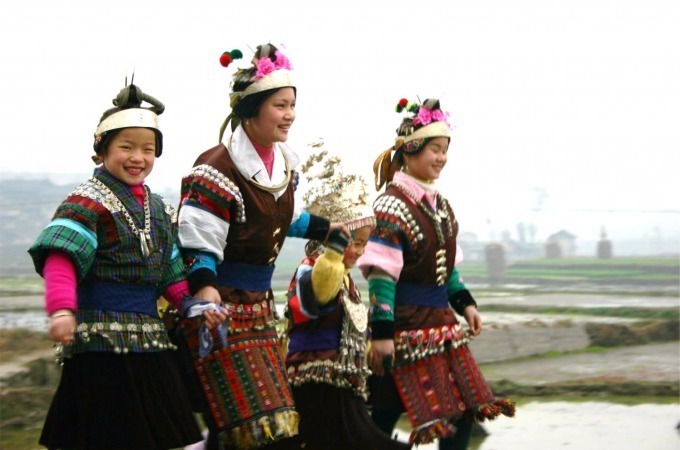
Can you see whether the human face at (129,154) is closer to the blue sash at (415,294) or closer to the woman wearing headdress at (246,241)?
the woman wearing headdress at (246,241)

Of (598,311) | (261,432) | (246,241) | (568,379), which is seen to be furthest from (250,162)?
(598,311)

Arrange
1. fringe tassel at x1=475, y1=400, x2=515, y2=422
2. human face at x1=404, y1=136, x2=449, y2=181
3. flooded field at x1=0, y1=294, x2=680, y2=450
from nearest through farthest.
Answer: fringe tassel at x1=475, y1=400, x2=515, y2=422, human face at x1=404, y1=136, x2=449, y2=181, flooded field at x1=0, y1=294, x2=680, y2=450

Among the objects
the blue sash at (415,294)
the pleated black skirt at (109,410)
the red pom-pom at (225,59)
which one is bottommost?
the pleated black skirt at (109,410)

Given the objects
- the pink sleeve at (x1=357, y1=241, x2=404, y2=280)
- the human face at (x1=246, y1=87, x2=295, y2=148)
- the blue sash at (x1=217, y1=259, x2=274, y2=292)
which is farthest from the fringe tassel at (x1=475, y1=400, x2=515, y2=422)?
the human face at (x1=246, y1=87, x2=295, y2=148)

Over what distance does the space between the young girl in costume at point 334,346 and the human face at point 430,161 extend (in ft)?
1.45

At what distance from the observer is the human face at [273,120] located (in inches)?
154

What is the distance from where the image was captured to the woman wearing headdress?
3.69 m

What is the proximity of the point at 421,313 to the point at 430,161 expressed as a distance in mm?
665

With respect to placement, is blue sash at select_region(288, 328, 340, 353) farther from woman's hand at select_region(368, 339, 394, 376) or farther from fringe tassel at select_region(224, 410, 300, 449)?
fringe tassel at select_region(224, 410, 300, 449)

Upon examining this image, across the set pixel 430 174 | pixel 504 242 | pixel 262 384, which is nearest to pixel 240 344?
pixel 262 384

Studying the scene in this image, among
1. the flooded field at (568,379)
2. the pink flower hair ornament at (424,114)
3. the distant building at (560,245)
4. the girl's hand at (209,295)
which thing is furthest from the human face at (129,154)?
the distant building at (560,245)

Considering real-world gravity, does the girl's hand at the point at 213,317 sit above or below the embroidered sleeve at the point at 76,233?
below

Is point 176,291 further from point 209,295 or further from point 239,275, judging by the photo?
point 239,275

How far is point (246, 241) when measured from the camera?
150 inches
